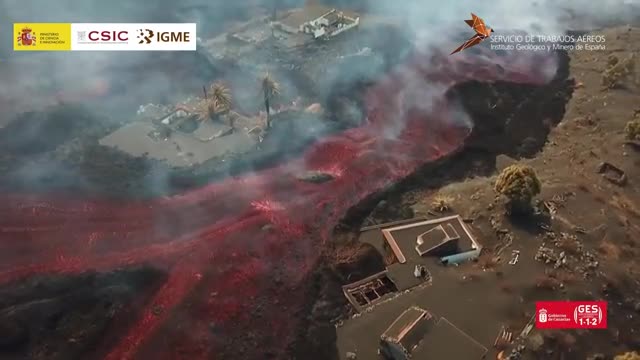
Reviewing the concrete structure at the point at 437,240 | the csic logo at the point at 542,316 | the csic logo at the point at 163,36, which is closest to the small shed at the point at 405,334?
the concrete structure at the point at 437,240

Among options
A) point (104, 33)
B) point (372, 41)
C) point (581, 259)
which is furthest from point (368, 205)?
point (104, 33)

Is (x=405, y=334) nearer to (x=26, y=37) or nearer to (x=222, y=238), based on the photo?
(x=222, y=238)

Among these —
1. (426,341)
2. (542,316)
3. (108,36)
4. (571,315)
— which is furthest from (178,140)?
(571,315)

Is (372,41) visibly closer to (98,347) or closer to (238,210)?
(238,210)

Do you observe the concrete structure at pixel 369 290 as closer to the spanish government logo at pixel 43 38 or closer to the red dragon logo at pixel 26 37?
the spanish government logo at pixel 43 38

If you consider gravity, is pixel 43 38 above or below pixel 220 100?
above

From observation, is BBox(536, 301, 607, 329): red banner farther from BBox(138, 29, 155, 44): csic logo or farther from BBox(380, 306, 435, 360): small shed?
BBox(138, 29, 155, 44): csic logo
